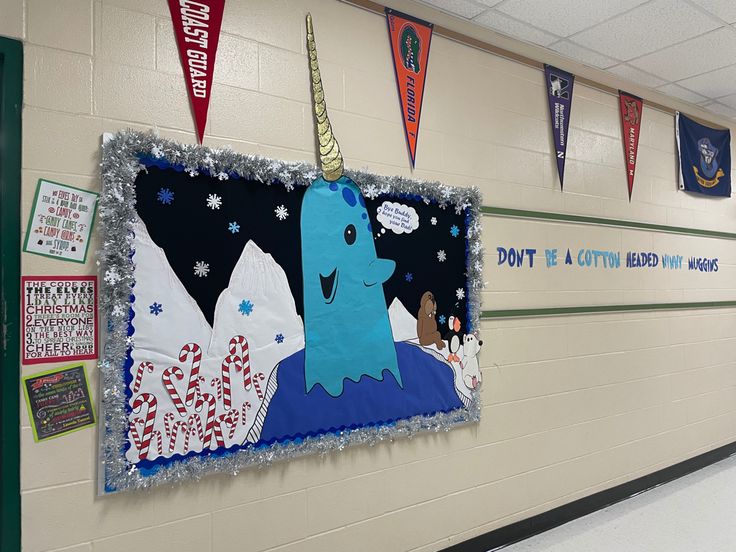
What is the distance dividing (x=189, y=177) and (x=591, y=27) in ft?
7.88

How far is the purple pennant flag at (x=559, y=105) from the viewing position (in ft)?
10.7

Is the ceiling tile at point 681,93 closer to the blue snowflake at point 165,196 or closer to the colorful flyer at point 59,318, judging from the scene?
the blue snowflake at point 165,196

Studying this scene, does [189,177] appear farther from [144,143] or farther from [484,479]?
[484,479]

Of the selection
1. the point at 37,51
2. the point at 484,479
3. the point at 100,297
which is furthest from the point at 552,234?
the point at 37,51

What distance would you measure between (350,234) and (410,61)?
963 mm

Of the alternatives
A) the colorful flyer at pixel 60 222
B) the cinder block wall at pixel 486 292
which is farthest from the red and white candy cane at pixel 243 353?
the colorful flyer at pixel 60 222

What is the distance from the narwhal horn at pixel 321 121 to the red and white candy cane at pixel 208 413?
3.42ft

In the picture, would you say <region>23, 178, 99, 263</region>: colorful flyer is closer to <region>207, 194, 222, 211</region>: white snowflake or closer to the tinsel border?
the tinsel border

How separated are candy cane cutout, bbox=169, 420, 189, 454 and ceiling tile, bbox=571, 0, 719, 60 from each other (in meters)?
2.95

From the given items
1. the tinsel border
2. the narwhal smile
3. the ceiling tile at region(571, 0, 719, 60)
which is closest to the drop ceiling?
the ceiling tile at region(571, 0, 719, 60)

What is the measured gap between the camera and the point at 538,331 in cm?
314

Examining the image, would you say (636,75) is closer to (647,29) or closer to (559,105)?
(647,29)

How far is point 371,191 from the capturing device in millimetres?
2430

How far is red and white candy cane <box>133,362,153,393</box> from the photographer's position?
1847mm
